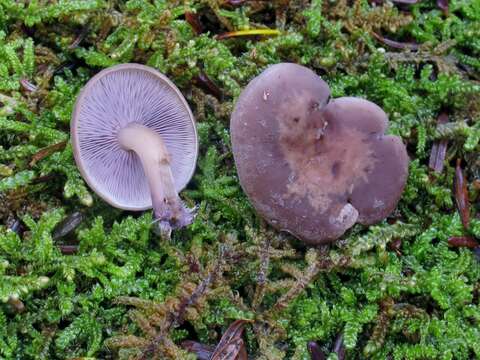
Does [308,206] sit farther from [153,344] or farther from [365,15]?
[365,15]

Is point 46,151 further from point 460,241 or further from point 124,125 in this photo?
point 460,241

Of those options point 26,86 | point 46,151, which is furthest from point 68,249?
point 26,86

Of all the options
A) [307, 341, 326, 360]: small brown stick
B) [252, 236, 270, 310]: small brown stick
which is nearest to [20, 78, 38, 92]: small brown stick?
[252, 236, 270, 310]: small brown stick

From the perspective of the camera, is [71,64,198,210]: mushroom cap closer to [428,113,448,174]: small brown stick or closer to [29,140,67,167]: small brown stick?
[29,140,67,167]: small brown stick

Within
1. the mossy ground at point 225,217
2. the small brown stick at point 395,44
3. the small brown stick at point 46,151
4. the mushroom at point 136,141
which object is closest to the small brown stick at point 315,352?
the mossy ground at point 225,217

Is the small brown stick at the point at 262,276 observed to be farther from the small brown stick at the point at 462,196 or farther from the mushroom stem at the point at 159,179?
the small brown stick at the point at 462,196

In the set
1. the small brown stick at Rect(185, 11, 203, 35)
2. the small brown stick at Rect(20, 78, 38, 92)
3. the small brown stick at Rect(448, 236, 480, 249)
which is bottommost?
the small brown stick at Rect(448, 236, 480, 249)

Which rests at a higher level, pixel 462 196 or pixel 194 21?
pixel 194 21
